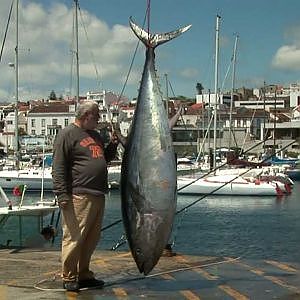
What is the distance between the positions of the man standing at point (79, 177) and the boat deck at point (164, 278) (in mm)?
538

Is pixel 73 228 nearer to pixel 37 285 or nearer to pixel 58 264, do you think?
pixel 37 285

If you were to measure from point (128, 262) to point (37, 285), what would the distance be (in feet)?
5.30

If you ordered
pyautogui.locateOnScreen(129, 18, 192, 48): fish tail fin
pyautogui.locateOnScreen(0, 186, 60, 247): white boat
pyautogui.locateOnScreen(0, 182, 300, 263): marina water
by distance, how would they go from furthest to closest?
pyautogui.locateOnScreen(0, 182, 300, 263): marina water < pyautogui.locateOnScreen(0, 186, 60, 247): white boat < pyautogui.locateOnScreen(129, 18, 192, 48): fish tail fin

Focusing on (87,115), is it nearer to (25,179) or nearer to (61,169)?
(61,169)

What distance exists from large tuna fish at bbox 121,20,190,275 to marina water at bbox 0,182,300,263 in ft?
18.3

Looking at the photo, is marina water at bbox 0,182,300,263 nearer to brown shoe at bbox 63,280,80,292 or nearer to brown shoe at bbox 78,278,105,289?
brown shoe at bbox 78,278,105,289

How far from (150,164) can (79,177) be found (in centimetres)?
90

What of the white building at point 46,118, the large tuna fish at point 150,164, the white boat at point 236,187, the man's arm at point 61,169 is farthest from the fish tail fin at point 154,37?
the white building at point 46,118

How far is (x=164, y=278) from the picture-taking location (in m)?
6.72

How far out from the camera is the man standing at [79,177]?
18.9 feet

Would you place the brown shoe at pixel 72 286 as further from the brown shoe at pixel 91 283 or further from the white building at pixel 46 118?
the white building at pixel 46 118

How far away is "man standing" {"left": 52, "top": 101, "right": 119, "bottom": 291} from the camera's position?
5.76 metres

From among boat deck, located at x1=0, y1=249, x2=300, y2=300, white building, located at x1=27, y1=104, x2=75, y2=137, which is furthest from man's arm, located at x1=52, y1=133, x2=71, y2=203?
white building, located at x1=27, y1=104, x2=75, y2=137

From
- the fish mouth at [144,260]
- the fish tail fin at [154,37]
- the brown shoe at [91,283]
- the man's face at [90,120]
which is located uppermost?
the fish tail fin at [154,37]
